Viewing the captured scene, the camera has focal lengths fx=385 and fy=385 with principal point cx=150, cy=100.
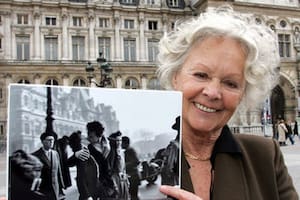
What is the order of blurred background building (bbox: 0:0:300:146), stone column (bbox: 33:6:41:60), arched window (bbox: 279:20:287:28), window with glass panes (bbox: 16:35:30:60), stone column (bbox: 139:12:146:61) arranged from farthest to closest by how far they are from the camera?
arched window (bbox: 279:20:287:28) < stone column (bbox: 139:12:146:61) < stone column (bbox: 33:6:41:60) < window with glass panes (bbox: 16:35:30:60) < blurred background building (bbox: 0:0:300:146)

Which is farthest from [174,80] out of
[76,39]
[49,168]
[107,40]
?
[107,40]

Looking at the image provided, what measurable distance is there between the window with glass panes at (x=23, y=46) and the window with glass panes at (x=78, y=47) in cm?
314

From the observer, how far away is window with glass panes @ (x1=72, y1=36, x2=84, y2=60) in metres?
27.6

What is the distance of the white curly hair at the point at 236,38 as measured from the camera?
1.57m

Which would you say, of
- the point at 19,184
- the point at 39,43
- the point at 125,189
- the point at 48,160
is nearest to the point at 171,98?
the point at 125,189

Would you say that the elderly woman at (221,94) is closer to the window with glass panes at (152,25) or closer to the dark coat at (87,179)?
the dark coat at (87,179)

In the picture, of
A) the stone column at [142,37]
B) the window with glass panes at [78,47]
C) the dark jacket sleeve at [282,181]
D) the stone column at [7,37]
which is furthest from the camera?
the stone column at [142,37]

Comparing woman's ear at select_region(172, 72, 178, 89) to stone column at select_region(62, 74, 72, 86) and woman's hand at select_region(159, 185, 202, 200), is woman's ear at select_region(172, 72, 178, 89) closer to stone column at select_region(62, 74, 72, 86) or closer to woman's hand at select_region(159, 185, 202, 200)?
woman's hand at select_region(159, 185, 202, 200)

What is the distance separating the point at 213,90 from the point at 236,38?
264 mm

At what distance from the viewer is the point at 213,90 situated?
1.46 metres

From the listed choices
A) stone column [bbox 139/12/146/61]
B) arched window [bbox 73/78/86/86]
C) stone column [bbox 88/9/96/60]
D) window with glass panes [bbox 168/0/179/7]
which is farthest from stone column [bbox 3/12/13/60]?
window with glass panes [bbox 168/0/179/7]

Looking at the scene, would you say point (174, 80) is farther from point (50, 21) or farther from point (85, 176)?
point (50, 21)

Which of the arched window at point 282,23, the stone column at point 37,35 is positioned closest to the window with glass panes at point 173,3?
the arched window at point 282,23

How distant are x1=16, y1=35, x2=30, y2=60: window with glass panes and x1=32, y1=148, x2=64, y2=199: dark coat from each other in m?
26.8
